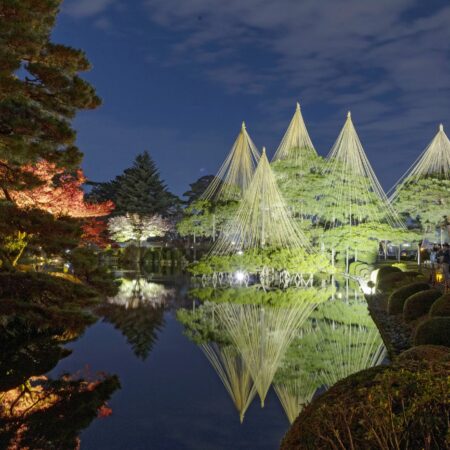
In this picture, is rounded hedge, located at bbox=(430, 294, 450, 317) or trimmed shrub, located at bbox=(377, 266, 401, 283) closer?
rounded hedge, located at bbox=(430, 294, 450, 317)

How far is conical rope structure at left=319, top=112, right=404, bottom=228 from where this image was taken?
29469mm

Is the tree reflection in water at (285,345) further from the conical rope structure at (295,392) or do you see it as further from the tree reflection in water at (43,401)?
the tree reflection in water at (43,401)

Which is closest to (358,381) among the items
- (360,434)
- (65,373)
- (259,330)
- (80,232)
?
(360,434)

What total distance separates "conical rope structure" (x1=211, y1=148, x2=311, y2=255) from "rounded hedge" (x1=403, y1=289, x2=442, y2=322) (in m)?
13.3

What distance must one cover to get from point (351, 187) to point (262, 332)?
18.9 meters

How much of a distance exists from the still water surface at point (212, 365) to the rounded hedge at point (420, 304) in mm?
1031

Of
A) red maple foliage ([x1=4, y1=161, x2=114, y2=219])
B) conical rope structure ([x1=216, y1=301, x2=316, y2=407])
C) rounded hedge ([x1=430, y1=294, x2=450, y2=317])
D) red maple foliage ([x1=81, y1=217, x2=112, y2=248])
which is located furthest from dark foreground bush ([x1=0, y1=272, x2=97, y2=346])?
rounded hedge ([x1=430, y1=294, x2=450, y2=317])

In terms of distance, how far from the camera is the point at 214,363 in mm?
10125

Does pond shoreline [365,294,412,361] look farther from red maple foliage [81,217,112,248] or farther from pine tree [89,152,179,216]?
pine tree [89,152,179,216]

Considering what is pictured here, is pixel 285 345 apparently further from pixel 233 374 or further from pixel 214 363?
pixel 233 374

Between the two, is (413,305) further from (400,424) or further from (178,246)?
(178,246)

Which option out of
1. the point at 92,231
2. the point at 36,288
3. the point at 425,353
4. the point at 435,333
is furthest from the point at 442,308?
the point at 92,231

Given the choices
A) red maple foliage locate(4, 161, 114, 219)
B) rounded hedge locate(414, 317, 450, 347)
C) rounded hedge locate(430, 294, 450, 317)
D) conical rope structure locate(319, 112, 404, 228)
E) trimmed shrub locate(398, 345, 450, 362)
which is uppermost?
conical rope structure locate(319, 112, 404, 228)

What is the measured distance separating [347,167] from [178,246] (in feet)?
70.8
